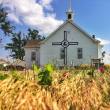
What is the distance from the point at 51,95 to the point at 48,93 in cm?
9

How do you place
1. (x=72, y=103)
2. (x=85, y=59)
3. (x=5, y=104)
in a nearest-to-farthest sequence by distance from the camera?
(x=5, y=104) → (x=72, y=103) → (x=85, y=59)

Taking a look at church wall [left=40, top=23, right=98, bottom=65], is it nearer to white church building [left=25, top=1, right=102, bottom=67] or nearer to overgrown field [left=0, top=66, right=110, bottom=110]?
white church building [left=25, top=1, right=102, bottom=67]

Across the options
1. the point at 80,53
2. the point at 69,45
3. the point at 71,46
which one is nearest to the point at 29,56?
the point at 69,45

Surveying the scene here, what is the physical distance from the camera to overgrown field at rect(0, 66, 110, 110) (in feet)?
21.6

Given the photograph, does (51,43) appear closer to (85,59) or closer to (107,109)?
(85,59)

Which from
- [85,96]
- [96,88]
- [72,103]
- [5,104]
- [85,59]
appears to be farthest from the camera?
[85,59]

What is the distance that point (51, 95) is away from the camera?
23.5 feet

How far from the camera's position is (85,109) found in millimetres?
7055

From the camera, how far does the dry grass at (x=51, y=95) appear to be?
21.5 ft

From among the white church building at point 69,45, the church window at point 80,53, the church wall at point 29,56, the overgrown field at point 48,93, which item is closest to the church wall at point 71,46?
the white church building at point 69,45

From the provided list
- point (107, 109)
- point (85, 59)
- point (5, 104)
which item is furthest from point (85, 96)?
point (85, 59)

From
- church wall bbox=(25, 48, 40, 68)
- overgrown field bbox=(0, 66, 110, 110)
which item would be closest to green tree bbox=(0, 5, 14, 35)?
church wall bbox=(25, 48, 40, 68)

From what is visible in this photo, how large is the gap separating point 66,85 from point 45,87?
0.58 metres

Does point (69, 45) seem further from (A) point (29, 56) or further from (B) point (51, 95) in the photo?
(B) point (51, 95)
